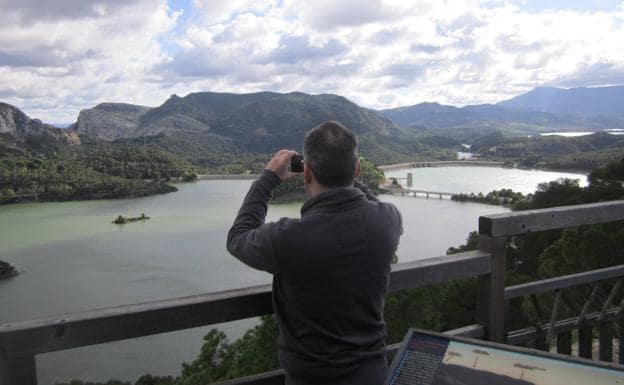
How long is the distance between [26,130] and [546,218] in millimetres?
131974

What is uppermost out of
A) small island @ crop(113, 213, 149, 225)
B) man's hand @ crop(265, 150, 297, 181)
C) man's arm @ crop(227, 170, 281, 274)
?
man's hand @ crop(265, 150, 297, 181)

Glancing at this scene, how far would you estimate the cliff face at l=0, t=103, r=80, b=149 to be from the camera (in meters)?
102

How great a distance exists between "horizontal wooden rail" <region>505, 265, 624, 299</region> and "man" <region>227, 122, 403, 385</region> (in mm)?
816

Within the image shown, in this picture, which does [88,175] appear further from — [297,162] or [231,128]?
[297,162]

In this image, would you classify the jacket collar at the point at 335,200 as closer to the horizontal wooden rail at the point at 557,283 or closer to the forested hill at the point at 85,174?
the horizontal wooden rail at the point at 557,283

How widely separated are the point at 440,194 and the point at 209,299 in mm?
60930

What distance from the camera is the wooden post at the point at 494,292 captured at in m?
1.85

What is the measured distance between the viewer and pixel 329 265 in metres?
1.24

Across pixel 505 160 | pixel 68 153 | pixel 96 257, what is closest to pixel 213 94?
pixel 68 153

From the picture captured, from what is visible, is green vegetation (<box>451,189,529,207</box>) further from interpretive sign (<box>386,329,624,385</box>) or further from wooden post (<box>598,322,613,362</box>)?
interpretive sign (<box>386,329,624,385</box>)

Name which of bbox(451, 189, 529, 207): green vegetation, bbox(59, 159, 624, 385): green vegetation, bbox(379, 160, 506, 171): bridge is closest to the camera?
bbox(59, 159, 624, 385): green vegetation

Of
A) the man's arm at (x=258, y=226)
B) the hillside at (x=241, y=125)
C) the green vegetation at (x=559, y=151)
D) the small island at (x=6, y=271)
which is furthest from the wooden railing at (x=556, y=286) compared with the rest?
the hillside at (x=241, y=125)

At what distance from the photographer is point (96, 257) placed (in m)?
37.7

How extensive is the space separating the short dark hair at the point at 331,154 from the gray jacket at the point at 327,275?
0.13 feet
